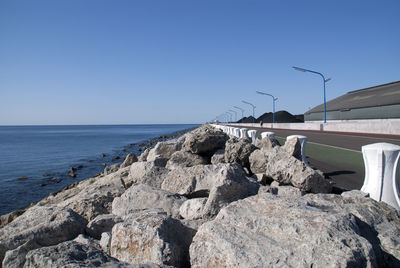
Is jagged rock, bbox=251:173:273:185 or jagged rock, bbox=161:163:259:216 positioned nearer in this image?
jagged rock, bbox=161:163:259:216

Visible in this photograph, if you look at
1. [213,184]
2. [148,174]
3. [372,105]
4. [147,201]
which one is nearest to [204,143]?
[148,174]

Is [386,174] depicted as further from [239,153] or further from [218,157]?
[218,157]

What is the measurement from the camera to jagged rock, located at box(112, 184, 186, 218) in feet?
14.2

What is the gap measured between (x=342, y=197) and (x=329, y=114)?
181 feet

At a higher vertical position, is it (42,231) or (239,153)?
(239,153)

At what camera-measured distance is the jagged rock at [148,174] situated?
231 inches

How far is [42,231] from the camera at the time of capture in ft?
11.6

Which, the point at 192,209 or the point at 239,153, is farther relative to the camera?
the point at 239,153

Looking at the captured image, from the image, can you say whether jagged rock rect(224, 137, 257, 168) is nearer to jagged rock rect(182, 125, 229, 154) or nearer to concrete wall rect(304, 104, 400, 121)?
jagged rock rect(182, 125, 229, 154)

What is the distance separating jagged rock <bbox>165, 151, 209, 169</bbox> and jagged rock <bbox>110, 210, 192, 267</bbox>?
4.07 m

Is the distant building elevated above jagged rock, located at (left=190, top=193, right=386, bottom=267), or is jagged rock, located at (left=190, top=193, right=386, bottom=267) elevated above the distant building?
the distant building

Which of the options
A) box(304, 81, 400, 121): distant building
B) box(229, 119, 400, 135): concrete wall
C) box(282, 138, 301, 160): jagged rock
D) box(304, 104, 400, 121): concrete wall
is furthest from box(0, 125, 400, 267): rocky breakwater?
box(304, 81, 400, 121): distant building

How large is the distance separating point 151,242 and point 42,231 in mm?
1725

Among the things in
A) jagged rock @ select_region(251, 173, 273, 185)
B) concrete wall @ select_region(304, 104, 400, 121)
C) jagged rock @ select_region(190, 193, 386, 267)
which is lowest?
jagged rock @ select_region(251, 173, 273, 185)
